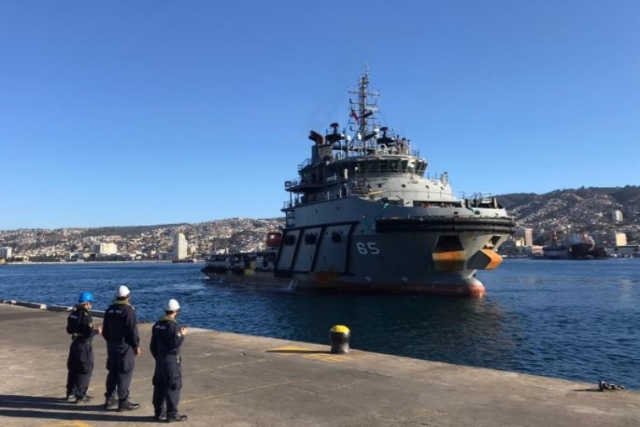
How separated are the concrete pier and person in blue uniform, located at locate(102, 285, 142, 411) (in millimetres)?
224

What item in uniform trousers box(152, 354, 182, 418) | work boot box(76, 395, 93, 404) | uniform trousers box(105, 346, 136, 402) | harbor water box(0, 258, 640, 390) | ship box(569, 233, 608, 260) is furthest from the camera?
ship box(569, 233, 608, 260)

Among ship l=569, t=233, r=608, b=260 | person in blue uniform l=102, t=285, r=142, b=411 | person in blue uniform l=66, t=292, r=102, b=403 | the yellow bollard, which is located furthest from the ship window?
ship l=569, t=233, r=608, b=260

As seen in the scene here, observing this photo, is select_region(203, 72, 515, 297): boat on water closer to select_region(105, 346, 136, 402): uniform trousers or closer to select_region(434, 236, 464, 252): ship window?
select_region(434, 236, 464, 252): ship window

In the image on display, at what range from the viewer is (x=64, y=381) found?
374 inches

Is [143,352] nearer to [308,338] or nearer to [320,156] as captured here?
[308,338]

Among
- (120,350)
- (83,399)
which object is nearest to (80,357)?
(83,399)

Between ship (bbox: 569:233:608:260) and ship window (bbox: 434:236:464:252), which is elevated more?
ship window (bbox: 434:236:464:252)

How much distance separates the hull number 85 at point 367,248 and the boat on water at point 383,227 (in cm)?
8

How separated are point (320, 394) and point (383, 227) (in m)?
28.1

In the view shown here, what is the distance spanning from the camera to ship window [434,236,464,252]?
36094 millimetres

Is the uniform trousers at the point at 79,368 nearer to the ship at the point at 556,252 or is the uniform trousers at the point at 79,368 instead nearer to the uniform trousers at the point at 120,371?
the uniform trousers at the point at 120,371

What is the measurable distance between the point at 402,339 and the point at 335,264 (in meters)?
17.7

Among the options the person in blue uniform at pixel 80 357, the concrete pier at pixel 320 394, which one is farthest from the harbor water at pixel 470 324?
the person in blue uniform at pixel 80 357

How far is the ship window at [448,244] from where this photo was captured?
118ft
